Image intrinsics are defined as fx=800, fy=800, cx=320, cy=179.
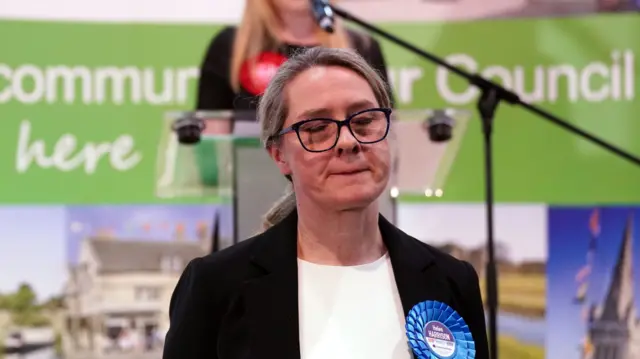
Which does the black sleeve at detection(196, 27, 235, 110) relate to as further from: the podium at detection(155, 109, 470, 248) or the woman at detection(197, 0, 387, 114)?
the podium at detection(155, 109, 470, 248)

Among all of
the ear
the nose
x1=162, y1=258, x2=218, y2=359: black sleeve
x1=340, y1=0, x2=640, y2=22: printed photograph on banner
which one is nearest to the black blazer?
x1=162, y1=258, x2=218, y2=359: black sleeve

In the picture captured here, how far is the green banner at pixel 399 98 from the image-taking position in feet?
9.96

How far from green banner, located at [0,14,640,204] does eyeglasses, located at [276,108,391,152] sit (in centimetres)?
184

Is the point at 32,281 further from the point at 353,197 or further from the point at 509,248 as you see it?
the point at 353,197

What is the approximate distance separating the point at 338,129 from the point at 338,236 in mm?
197

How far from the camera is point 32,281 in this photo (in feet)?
9.64

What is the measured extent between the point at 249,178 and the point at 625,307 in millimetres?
1746

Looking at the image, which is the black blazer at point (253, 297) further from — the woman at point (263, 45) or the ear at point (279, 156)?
the woman at point (263, 45)

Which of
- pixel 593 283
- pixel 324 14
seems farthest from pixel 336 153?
pixel 593 283

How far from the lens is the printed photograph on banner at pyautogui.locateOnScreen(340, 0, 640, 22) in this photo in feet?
10.6

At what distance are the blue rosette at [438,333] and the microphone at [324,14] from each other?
96 centimetres

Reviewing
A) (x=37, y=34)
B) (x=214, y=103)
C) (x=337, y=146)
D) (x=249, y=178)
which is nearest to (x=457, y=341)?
(x=337, y=146)

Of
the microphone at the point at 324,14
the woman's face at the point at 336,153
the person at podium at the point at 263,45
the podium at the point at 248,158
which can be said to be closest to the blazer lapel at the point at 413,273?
the woman's face at the point at 336,153

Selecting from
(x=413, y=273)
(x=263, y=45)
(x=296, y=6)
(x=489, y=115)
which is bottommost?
(x=413, y=273)
